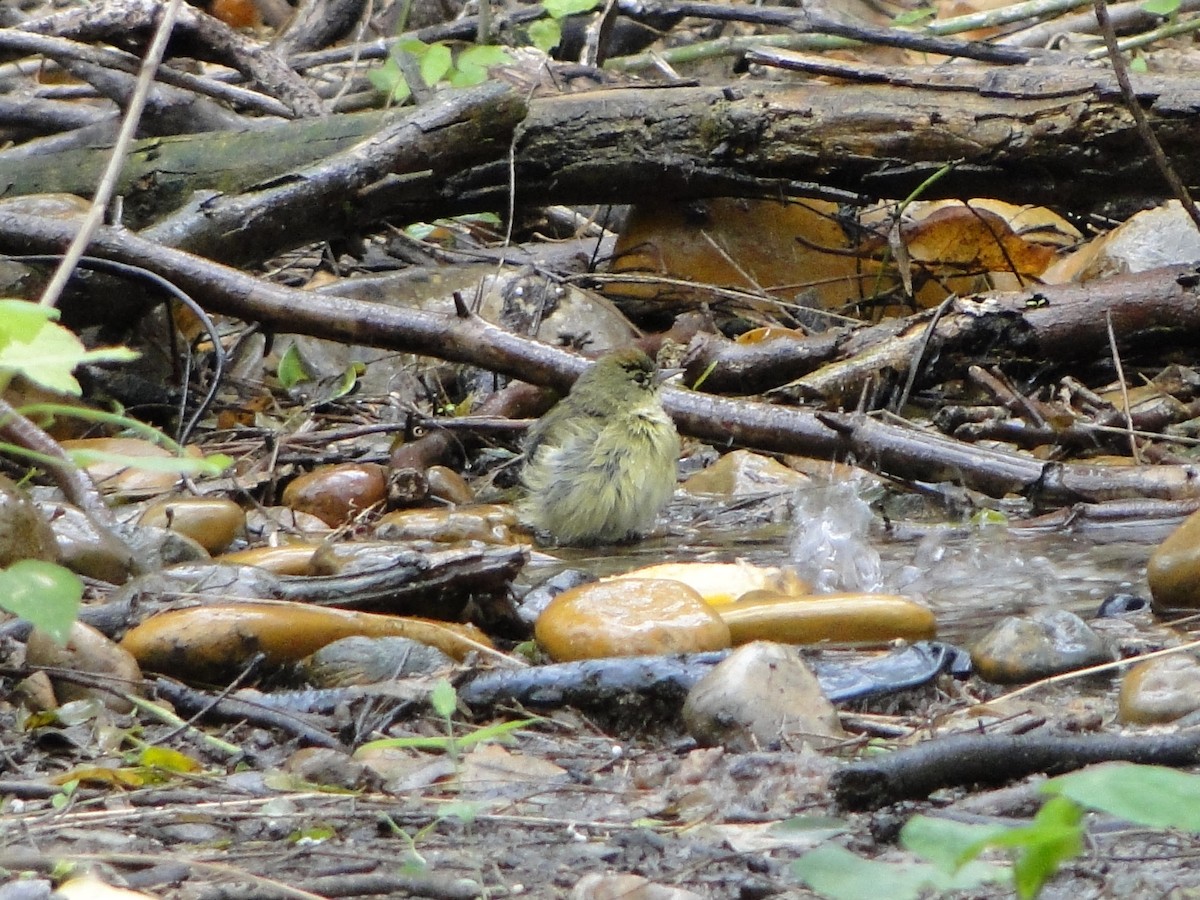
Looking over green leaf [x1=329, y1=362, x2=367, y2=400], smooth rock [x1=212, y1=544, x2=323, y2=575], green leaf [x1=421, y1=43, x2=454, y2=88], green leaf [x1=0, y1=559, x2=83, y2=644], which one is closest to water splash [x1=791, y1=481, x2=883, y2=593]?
smooth rock [x1=212, y1=544, x2=323, y2=575]

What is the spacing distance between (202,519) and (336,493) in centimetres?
A: 94

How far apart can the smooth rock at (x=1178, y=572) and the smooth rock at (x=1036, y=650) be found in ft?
1.90

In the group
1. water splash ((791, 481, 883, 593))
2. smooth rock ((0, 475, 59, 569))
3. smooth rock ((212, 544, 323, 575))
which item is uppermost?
smooth rock ((0, 475, 59, 569))

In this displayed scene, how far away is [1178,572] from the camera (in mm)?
4266

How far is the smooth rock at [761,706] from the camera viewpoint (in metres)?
A: 3.18

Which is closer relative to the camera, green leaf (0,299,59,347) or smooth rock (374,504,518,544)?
green leaf (0,299,59,347)

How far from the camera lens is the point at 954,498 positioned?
5.86 m

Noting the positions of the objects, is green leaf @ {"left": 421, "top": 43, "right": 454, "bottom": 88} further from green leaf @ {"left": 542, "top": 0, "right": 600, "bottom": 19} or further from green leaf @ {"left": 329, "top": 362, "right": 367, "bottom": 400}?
green leaf @ {"left": 329, "top": 362, "right": 367, "bottom": 400}

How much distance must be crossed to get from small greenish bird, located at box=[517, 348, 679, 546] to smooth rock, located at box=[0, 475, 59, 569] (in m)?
2.45

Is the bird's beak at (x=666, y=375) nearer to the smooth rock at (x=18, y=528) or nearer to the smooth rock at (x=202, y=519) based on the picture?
the smooth rock at (x=202, y=519)

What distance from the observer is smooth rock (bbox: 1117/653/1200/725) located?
3191 millimetres

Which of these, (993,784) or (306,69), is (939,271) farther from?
(993,784)

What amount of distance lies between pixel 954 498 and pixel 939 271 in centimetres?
280

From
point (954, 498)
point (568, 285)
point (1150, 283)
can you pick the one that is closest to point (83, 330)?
point (568, 285)
